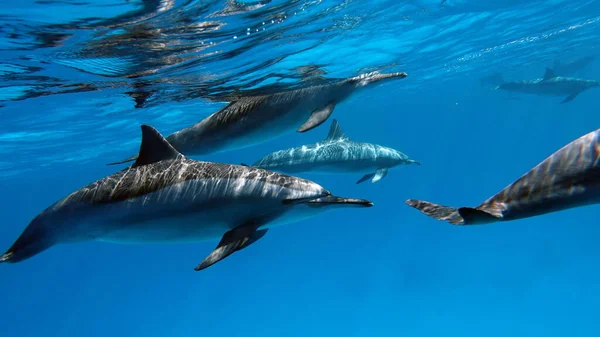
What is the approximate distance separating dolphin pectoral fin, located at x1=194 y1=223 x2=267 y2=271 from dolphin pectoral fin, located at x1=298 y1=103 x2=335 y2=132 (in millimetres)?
3680

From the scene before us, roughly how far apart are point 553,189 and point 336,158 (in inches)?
339

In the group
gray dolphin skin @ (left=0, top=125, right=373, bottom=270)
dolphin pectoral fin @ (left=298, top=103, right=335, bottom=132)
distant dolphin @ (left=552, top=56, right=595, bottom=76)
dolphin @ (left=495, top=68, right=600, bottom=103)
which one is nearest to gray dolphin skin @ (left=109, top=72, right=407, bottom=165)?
dolphin pectoral fin @ (left=298, top=103, right=335, bottom=132)

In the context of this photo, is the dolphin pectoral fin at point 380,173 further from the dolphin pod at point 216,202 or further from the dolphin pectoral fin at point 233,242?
the dolphin pectoral fin at point 233,242

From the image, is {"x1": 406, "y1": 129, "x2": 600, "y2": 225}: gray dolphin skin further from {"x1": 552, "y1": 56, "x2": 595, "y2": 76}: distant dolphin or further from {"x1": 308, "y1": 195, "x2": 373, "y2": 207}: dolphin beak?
{"x1": 552, "y1": 56, "x2": 595, "y2": 76}: distant dolphin

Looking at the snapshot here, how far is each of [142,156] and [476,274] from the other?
40.5m

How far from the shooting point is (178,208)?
484cm

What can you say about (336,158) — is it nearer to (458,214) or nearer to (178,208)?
(178,208)

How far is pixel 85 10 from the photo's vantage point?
27.2 feet

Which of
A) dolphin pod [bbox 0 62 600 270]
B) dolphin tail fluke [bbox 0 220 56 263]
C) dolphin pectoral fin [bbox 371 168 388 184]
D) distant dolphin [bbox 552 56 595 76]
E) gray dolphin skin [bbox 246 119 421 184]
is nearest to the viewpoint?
dolphin pod [bbox 0 62 600 270]

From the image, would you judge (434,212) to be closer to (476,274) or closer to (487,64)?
(487,64)

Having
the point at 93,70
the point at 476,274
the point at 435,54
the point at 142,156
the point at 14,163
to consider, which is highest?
the point at 93,70

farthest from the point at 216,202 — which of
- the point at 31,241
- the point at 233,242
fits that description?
the point at 31,241

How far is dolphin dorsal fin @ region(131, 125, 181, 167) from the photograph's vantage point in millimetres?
5738

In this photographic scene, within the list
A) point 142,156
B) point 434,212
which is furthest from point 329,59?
point 434,212
